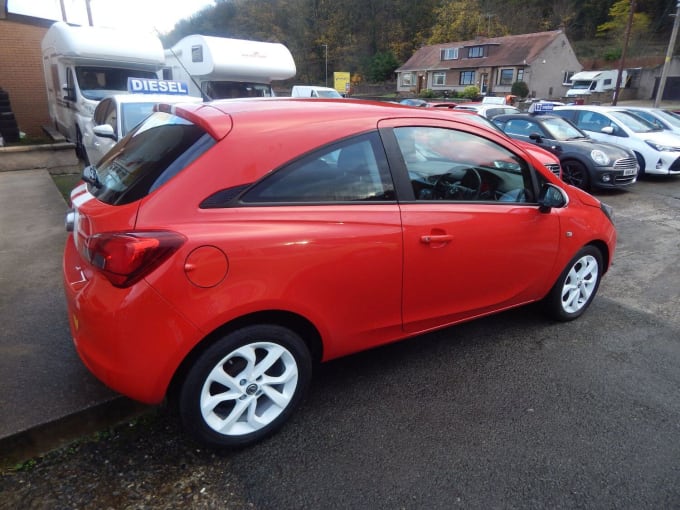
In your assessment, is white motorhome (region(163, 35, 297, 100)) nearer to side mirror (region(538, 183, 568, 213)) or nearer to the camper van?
the camper van

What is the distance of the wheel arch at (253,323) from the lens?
213 cm

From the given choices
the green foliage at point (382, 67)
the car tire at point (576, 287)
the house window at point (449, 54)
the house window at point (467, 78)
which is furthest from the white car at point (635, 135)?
the green foliage at point (382, 67)

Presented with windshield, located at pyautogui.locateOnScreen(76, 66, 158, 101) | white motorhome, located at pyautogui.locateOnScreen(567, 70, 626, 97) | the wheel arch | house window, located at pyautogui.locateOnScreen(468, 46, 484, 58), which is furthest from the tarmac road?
house window, located at pyautogui.locateOnScreen(468, 46, 484, 58)

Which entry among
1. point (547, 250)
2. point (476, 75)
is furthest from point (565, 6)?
point (547, 250)

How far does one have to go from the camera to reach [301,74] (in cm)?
7044

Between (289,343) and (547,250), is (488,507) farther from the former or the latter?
(547,250)

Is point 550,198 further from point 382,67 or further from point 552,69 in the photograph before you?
point 382,67

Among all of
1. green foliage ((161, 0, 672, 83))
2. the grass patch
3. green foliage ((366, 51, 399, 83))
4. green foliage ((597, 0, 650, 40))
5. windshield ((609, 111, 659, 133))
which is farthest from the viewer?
green foliage ((366, 51, 399, 83))

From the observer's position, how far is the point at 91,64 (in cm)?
1040

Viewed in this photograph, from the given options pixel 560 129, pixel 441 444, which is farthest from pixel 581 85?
pixel 441 444

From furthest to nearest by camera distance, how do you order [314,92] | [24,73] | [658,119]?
[314,92] → [24,73] → [658,119]

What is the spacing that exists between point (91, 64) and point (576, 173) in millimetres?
10547

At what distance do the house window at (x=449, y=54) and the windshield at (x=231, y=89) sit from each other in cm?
4721

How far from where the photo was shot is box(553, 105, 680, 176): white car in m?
9.98
